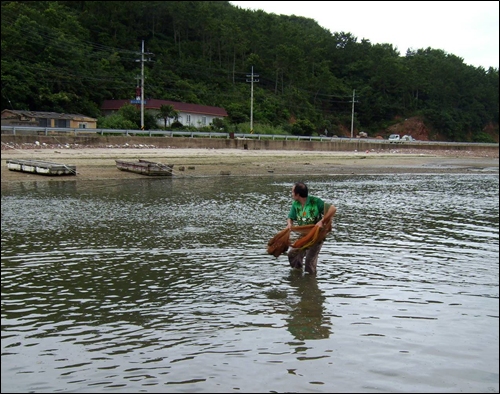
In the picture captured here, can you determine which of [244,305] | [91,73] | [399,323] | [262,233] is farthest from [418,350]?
[91,73]

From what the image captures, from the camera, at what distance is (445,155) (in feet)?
219

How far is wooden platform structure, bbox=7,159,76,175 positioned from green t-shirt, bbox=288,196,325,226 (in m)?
21.0

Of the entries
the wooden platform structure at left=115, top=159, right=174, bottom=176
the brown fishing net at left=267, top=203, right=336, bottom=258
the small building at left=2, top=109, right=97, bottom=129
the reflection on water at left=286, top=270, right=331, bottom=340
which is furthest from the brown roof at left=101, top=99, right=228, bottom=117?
the reflection on water at left=286, top=270, right=331, bottom=340

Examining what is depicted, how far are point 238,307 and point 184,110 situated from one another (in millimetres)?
58868

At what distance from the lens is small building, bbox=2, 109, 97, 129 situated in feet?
144

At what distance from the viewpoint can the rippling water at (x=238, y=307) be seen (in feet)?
17.6

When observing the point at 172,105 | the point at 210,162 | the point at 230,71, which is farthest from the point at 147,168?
the point at 230,71

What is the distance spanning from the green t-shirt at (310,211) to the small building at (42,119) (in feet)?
128

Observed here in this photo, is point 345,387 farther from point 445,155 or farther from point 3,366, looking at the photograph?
point 445,155

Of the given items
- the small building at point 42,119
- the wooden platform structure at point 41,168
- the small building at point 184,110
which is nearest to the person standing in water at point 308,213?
the wooden platform structure at point 41,168

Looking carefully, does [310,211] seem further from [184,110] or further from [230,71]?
[230,71]

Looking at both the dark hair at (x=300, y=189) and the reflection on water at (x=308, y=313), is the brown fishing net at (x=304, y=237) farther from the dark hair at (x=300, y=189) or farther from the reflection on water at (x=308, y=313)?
the reflection on water at (x=308, y=313)

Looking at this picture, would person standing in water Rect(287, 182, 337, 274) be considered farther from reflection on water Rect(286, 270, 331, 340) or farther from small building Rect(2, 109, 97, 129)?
small building Rect(2, 109, 97, 129)

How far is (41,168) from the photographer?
88.1 ft
